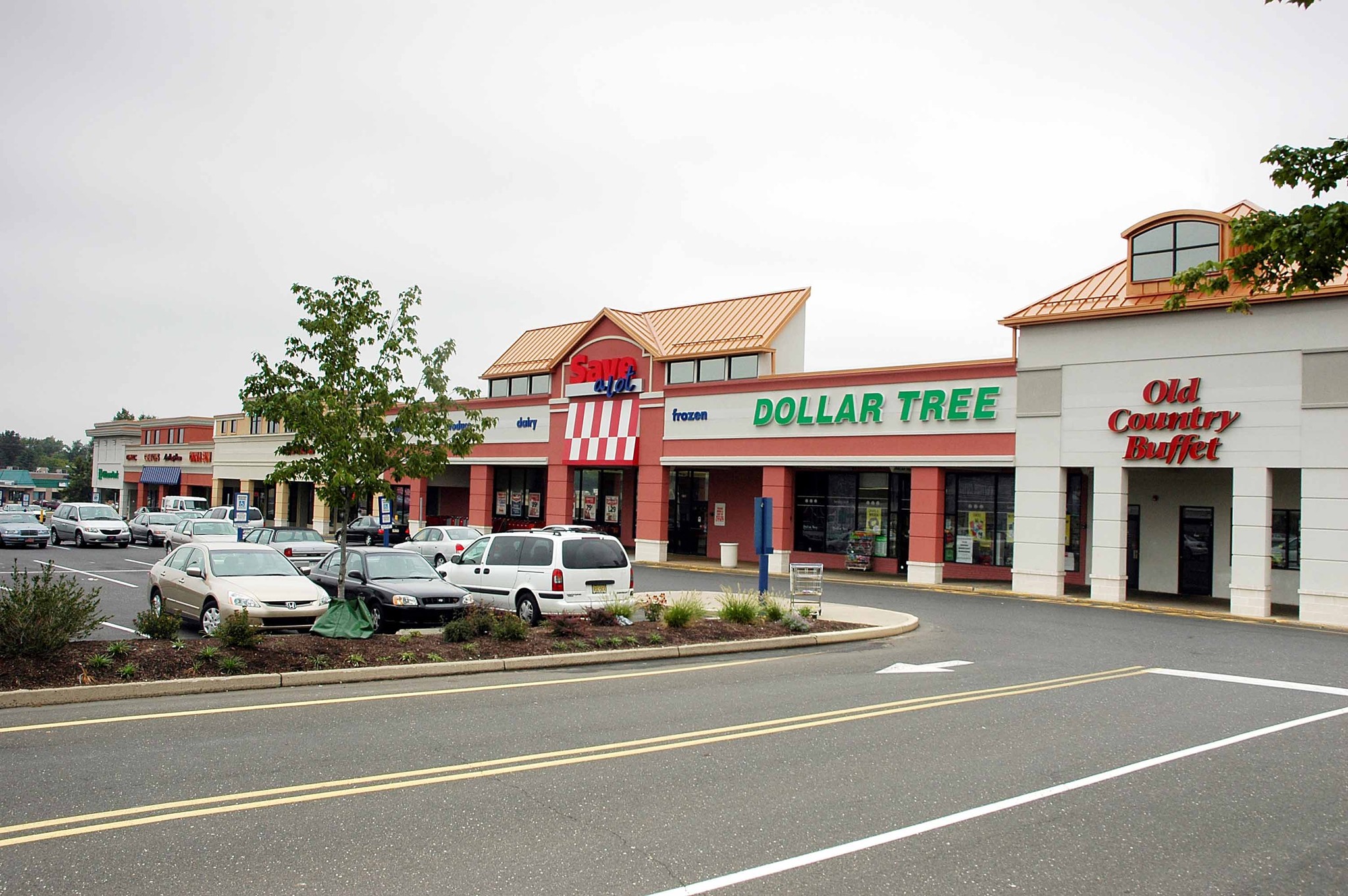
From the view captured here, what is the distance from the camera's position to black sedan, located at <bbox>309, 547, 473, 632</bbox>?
624 inches

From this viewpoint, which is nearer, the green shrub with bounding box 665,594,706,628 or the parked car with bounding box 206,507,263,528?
the green shrub with bounding box 665,594,706,628

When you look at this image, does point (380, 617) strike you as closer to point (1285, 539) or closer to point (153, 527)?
A: point (1285, 539)

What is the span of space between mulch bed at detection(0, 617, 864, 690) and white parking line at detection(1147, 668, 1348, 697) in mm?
5773

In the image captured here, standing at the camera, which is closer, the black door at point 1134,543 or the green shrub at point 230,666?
the green shrub at point 230,666

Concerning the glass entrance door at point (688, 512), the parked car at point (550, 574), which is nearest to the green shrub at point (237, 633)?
the parked car at point (550, 574)

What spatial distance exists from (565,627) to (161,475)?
67062mm

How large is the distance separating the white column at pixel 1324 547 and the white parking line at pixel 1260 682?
9.82 meters

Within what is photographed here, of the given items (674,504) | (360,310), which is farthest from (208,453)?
(360,310)

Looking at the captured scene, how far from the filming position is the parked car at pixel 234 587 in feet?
47.8

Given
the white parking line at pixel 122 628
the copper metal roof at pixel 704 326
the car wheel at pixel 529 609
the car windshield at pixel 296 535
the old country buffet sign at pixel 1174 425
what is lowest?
the white parking line at pixel 122 628

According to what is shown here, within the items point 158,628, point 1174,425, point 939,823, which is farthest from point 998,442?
point 939,823

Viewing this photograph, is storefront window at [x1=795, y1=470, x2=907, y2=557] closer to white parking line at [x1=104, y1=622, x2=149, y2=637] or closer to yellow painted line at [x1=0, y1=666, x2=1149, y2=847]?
yellow painted line at [x1=0, y1=666, x2=1149, y2=847]

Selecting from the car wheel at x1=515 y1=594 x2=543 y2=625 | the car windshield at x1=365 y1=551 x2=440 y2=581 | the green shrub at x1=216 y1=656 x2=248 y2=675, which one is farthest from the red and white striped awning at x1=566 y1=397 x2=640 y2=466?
the green shrub at x1=216 y1=656 x2=248 y2=675

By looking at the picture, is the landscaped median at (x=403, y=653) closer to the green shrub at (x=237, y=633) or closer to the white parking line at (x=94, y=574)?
the green shrub at (x=237, y=633)
